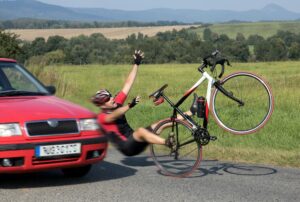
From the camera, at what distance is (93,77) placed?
121 feet

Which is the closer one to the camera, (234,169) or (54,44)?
(234,169)

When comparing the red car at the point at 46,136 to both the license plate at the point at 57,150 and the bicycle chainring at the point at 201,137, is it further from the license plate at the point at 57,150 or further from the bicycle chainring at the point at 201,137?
the bicycle chainring at the point at 201,137

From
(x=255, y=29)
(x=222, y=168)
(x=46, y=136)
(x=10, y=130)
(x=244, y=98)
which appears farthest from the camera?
(x=255, y=29)

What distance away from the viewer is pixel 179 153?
8.11m

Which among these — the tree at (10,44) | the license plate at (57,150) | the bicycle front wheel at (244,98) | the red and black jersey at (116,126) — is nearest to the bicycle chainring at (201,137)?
the bicycle front wheel at (244,98)

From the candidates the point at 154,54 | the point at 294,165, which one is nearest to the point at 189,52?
the point at 154,54

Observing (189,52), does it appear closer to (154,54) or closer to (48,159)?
(154,54)

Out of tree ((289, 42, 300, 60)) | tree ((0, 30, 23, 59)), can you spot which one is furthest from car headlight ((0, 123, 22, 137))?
tree ((289, 42, 300, 60))

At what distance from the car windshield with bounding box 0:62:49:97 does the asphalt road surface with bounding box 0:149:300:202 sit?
1.11 m

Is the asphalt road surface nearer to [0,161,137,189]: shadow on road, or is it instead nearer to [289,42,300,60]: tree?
[0,161,137,189]: shadow on road

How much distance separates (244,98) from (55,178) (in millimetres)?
2737

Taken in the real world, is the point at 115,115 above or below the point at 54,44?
above

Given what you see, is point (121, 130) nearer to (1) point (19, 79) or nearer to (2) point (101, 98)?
(2) point (101, 98)

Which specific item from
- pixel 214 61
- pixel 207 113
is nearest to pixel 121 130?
pixel 207 113
